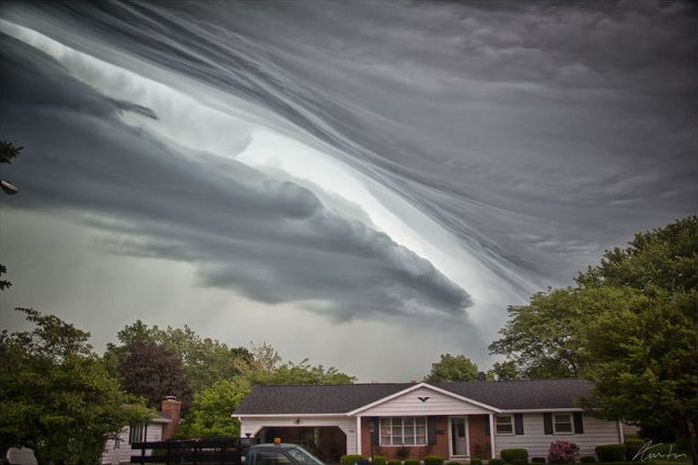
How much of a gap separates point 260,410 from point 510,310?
19371 millimetres

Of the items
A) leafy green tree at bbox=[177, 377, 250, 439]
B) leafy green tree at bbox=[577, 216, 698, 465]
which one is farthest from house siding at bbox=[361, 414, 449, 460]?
leafy green tree at bbox=[577, 216, 698, 465]

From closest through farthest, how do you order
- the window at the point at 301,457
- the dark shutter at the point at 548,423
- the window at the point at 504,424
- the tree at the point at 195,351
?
the window at the point at 301,457 < the dark shutter at the point at 548,423 < the window at the point at 504,424 < the tree at the point at 195,351

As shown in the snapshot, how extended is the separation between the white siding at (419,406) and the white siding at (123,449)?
960 cm

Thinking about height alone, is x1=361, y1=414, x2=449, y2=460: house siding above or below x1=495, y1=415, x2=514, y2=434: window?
below

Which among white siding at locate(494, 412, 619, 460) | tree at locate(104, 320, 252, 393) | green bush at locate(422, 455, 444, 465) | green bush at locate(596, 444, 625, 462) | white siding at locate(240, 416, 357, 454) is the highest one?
tree at locate(104, 320, 252, 393)

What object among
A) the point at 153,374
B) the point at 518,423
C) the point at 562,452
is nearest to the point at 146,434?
the point at 518,423

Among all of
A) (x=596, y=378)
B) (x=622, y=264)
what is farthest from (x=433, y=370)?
(x=596, y=378)

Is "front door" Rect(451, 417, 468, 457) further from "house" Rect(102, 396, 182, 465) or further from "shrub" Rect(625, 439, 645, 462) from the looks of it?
"house" Rect(102, 396, 182, 465)

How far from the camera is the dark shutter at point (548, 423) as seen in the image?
2592cm

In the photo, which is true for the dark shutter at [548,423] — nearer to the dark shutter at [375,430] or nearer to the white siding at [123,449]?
the dark shutter at [375,430]

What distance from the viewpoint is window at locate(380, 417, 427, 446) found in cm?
2714

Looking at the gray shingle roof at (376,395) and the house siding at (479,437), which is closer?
the house siding at (479,437)

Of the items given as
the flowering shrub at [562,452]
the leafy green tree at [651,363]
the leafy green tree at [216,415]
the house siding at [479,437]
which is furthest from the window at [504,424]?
the leafy green tree at [216,415]

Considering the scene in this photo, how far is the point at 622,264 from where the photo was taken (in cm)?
4000
